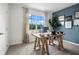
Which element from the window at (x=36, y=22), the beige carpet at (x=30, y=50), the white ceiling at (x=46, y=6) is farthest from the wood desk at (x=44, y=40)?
the white ceiling at (x=46, y=6)

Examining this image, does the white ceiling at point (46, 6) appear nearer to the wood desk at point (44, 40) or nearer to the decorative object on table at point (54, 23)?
the decorative object on table at point (54, 23)

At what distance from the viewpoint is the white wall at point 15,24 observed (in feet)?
6.61

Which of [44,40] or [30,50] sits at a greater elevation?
[44,40]

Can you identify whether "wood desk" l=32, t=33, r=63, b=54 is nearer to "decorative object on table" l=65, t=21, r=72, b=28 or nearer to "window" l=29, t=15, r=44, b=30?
"window" l=29, t=15, r=44, b=30

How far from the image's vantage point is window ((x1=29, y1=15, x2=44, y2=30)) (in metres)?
2.05

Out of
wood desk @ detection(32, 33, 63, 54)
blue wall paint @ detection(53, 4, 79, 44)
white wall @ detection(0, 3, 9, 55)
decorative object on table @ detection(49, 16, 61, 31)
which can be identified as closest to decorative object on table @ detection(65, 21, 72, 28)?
blue wall paint @ detection(53, 4, 79, 44)

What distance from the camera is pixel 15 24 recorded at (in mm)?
2049

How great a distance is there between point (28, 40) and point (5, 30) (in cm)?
61

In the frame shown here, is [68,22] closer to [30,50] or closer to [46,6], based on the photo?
[46,6]

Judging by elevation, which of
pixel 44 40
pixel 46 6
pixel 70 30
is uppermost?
pixel 46 6

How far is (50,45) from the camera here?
85.9 inches

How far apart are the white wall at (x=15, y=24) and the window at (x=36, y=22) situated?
26 centimetres

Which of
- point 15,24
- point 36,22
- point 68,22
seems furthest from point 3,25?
point 68,22

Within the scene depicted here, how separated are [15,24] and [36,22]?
19.7 inches
